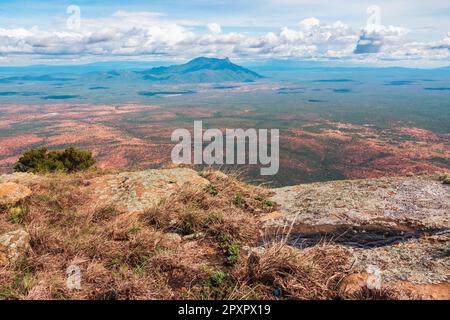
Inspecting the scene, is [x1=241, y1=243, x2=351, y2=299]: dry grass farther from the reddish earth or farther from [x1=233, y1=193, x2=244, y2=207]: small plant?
the reddish earth

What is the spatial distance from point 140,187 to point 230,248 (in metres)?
4.28

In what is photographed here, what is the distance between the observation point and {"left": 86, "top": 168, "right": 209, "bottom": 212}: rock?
9.19 metres

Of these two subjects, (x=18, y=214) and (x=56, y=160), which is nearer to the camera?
(x=18, y=214)

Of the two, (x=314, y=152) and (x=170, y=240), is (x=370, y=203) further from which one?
(x=314, y=152)

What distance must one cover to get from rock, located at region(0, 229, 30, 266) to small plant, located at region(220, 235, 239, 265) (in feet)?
12.7

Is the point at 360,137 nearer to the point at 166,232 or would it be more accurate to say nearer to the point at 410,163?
the point at 410,163

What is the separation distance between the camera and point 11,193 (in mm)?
8195

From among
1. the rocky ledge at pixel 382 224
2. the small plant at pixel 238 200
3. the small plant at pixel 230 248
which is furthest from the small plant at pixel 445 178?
the small plant at pixel 230 248

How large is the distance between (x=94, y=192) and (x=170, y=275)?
5.02 meters

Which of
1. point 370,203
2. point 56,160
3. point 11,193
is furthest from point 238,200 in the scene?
point 56,160

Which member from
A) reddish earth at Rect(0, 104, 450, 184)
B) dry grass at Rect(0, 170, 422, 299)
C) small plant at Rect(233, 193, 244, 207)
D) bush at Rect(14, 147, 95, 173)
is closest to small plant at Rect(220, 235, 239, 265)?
dry grass at Rect(0, 170, 422, 299)

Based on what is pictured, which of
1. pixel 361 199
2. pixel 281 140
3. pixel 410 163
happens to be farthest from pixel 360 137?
pixel 361 199

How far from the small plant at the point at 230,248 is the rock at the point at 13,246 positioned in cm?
386
